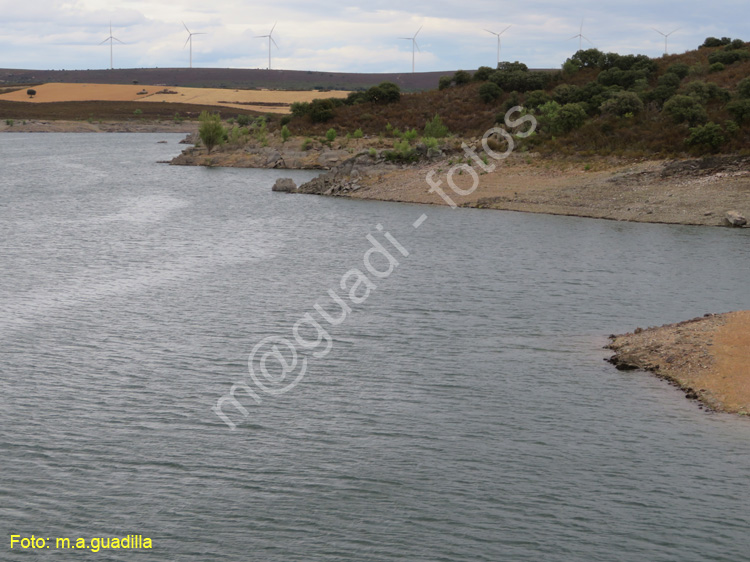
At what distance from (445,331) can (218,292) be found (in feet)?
40.8

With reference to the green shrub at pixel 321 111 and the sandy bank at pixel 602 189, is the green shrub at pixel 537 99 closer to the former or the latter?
the sandy bank at pixel 602 189

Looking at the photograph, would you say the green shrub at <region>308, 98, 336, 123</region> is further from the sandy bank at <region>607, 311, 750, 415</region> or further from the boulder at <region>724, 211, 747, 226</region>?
the sandy bank at <region>607, 311, 750, 415</region>

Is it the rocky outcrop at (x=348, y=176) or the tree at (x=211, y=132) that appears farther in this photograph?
the tree at (x=211, y=132)

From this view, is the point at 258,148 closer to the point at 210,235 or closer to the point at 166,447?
the point at 210,235

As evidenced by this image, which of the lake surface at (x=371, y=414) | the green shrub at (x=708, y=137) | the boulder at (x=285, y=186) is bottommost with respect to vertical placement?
the lake surface at (x=371, y=414)

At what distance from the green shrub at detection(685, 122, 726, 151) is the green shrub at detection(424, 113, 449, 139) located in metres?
34.4

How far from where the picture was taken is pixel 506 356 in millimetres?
30875

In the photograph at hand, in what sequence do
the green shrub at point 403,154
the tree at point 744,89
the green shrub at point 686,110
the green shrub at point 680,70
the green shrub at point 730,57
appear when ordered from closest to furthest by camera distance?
the green shrub at point 686,110, the tree at point 744,89, the green shrub at point 403,154, the green shrub at point 680,70, the green shrub at point 730,57

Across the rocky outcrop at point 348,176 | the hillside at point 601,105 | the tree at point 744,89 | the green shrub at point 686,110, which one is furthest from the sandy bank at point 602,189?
the tree at point 744,89

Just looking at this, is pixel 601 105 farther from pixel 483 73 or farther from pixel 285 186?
pixel 483 73

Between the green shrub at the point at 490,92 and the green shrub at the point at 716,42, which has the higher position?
the green shrub at the point at 716,42

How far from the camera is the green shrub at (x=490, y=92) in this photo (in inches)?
4498

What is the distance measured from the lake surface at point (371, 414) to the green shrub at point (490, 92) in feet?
214

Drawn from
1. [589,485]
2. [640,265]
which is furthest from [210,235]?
[589,485]
